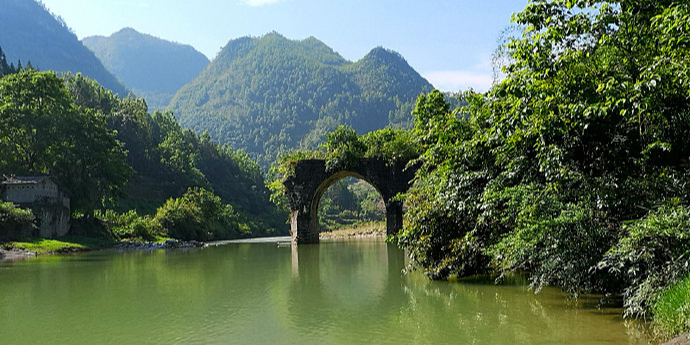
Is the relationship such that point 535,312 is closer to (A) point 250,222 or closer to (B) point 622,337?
(B) point 622,337

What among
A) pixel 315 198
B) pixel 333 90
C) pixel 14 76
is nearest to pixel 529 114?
pixel 315 198

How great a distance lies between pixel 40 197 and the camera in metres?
28.6

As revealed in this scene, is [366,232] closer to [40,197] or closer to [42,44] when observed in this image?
[40,197]

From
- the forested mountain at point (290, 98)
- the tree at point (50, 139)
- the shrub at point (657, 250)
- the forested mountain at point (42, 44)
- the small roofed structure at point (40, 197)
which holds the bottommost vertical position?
the shrub at point (657, 250)

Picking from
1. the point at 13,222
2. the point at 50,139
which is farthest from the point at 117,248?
the point at 50,139

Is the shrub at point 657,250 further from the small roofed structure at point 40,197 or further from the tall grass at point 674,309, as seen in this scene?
the small roofed structure at point 40,197

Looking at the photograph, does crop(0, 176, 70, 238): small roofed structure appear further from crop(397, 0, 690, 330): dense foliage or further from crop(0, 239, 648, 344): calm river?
crop(397, 0, 690, 330): dense foliage

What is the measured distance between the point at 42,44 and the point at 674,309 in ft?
622

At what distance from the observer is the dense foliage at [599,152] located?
18.8ft

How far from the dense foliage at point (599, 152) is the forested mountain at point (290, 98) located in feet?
387

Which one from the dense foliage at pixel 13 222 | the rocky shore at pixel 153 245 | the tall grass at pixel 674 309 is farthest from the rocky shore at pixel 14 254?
the tall grass at pixel 674 309

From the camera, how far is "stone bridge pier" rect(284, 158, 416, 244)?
82.7 ft

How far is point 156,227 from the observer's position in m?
36.8

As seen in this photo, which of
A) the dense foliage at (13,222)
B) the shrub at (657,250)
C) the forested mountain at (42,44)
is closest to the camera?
the shrub at (657,250)
